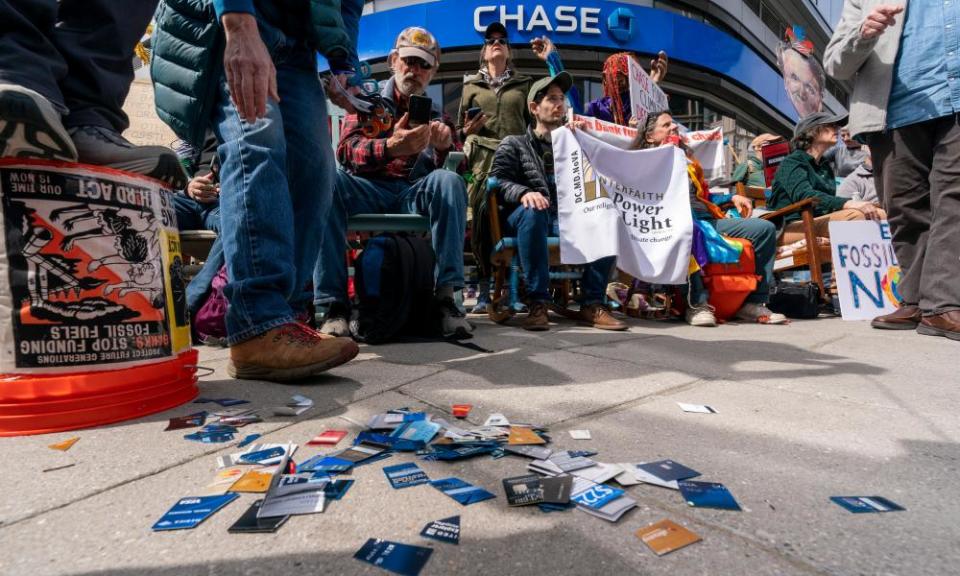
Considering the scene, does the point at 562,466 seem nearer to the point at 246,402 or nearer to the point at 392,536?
the point at 392,536

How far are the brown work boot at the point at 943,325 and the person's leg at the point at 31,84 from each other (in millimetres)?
3514

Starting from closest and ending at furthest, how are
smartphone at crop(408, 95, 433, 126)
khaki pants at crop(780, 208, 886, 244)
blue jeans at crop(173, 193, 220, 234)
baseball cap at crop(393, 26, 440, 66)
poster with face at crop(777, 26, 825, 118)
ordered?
1. smartphone at crop(408, 95, 433, 126)
2. baseball cap at crop(393, 26, 440, 66)
3. blue jeans at crop(173, 193, 220, 234)
4. khaki pants at crop(780, 208, 886, 244)
5. poster with face at crop(777, 26, 825, 118)

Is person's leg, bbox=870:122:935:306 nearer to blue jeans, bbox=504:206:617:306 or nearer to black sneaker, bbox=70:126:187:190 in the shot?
blue jeans, bbox=504:206:617:306

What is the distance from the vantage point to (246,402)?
129 centimetres

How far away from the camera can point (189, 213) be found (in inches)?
113

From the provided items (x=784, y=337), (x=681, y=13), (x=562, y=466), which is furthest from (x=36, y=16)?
(x=681, y=13)

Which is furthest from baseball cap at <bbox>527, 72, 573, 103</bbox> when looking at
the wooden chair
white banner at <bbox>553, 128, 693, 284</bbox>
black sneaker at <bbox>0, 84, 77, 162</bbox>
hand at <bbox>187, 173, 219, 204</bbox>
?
black sneaker at <bbox>0, 84, 77, 162</bbox>

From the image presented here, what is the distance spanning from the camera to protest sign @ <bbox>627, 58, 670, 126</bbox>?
4.46 metres

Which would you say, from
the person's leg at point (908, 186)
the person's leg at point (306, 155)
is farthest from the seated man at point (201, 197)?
the person's leg at point (908, 186)

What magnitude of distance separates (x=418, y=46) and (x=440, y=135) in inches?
21.6

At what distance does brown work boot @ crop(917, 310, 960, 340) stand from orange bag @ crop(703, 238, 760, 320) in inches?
35.5

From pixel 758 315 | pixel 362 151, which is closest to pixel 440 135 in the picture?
pixel 362 151

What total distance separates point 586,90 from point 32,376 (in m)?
12.3

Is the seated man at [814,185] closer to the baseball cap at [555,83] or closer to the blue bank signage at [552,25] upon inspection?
the baseball cap at [555,83]
